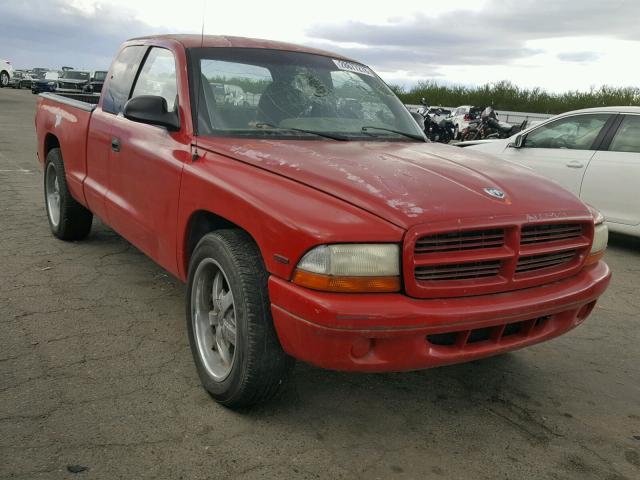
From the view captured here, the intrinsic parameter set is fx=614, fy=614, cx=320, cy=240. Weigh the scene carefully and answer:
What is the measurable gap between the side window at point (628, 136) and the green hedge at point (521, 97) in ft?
62.7

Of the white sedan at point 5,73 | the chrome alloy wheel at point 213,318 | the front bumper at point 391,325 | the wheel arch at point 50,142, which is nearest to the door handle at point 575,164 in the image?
the front bumper at point 391,325

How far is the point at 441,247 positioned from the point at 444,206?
6.8 inches

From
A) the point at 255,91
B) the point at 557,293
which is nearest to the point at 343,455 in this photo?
the point at 557,293

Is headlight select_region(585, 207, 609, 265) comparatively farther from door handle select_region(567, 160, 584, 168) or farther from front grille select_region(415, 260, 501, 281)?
door handle select_region(567, 160, 584, 168)

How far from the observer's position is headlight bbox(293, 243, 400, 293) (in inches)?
91.0

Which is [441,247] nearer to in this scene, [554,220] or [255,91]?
[554,220]

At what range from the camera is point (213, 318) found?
3.03 meters

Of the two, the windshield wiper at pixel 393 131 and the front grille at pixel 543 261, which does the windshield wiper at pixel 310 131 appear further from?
the front grille at pixel 543 261

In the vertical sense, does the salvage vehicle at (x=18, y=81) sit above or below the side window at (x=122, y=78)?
below

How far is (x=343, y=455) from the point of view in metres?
2.55

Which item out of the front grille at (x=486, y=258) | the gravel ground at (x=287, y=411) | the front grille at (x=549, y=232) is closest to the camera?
the front grille at (x=486, y=258)

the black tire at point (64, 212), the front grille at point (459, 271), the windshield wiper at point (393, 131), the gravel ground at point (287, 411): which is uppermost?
the windshield wiper at point (393, 131)

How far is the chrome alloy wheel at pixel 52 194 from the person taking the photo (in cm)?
545

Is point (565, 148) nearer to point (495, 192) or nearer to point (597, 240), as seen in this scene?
point (597, 240)
